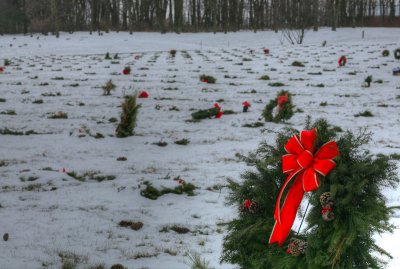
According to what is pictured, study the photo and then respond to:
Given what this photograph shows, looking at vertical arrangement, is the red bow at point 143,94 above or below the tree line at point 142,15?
below

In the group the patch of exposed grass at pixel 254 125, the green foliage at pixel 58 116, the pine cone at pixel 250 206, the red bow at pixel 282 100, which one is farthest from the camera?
the green foliage at pixel 58 116

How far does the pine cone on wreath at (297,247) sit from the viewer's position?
79.5 inches

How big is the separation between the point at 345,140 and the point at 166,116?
314 inches

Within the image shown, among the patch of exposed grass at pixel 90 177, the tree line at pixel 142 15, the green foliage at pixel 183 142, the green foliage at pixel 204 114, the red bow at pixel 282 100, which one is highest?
the tree line at pixel 142 15

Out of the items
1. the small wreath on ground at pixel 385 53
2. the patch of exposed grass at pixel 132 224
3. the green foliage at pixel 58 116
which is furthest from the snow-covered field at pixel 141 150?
the small wreath on ground at pixel 385 53

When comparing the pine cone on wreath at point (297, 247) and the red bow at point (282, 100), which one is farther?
the red bow at point (282, 100)

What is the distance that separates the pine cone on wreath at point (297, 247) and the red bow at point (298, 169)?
0.05m

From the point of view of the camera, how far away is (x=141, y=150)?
24.0ft

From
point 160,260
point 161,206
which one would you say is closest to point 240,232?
point 160,260

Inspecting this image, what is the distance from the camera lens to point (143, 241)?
13.6ft

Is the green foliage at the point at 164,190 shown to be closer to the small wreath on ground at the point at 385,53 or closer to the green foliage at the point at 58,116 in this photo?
the green foliage at the point at 58,116

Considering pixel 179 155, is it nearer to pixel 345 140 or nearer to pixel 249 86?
pixel 345 140

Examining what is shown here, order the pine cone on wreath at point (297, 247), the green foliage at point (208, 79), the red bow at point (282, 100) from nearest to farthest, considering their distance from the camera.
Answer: the pine cone on wreath at point (297, 247) < the red bow at point (282, 100) < the green foliage at point (208, 79)

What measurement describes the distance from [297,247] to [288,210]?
0.59ft
